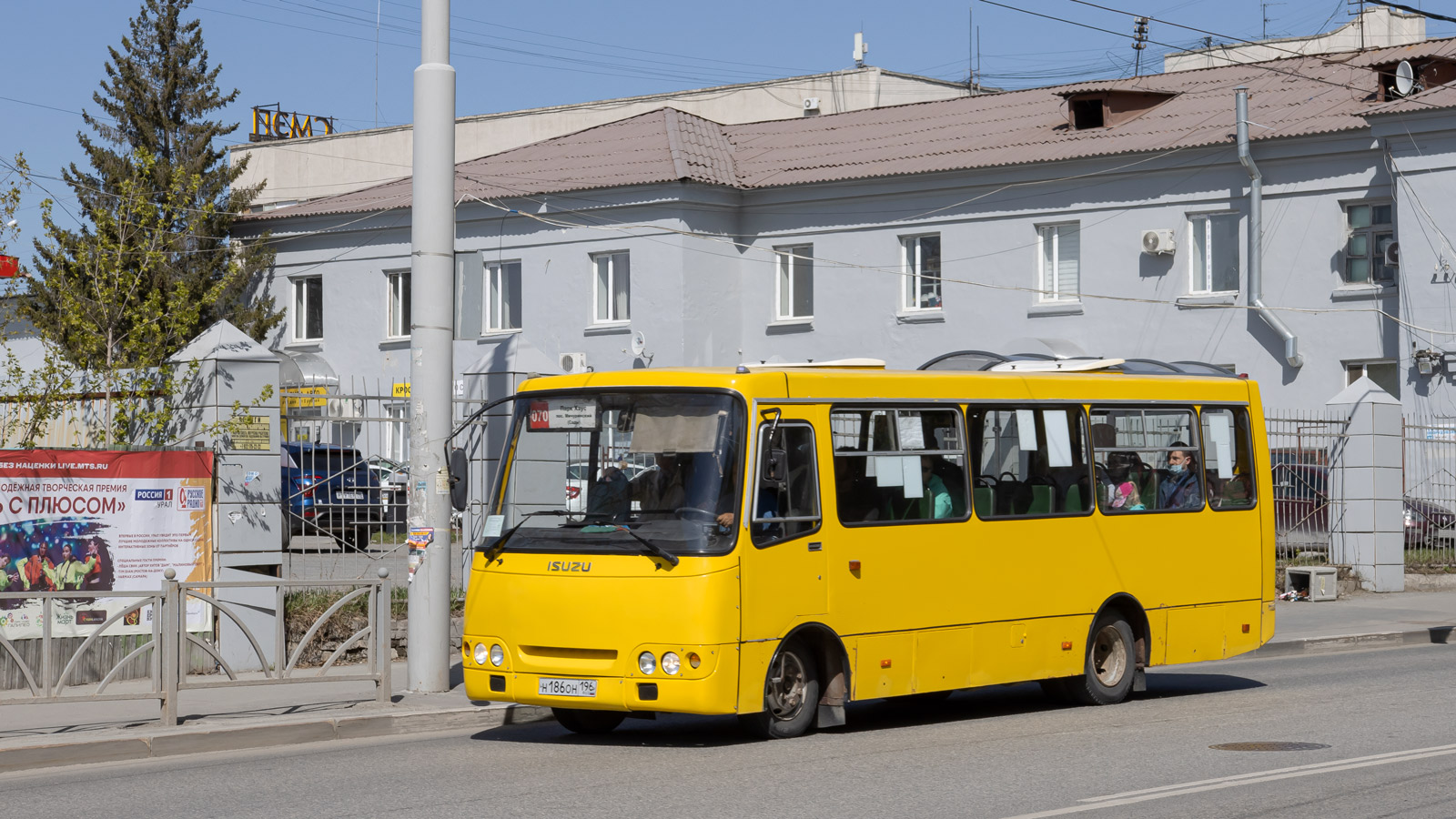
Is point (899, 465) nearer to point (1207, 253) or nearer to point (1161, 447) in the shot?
point (1161, 447)

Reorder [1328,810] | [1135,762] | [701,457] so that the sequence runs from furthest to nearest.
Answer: [701,457]
[1135,762]
[1328,810]

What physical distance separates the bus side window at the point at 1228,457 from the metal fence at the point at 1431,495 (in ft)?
40.8

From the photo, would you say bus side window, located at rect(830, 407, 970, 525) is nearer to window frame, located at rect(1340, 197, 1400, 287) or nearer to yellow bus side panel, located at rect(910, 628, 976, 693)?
yellow bus side panel, located at rect(910, 628, 976, 693)

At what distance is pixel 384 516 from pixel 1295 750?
28.0 feet

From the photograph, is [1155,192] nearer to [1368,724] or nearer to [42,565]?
[1368,724]

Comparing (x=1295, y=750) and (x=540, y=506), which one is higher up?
(x=540, y=506)

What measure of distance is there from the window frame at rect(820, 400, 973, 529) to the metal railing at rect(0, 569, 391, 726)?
131 inches

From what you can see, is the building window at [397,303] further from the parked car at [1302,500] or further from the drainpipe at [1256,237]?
the parked car at [1302,500]

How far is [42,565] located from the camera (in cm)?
1320

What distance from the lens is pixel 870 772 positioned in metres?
9.75

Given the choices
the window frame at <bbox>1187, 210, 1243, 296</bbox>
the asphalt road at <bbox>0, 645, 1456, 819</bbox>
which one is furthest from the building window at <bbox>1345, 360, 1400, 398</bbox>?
the asphalt road at <bbox>0, 645, 1456, 819</bbox>

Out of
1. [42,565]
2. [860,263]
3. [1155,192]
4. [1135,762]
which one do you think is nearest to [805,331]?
[860,263]

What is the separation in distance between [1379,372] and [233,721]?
25.4 meters

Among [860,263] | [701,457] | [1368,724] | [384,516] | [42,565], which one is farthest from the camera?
[860,263]
